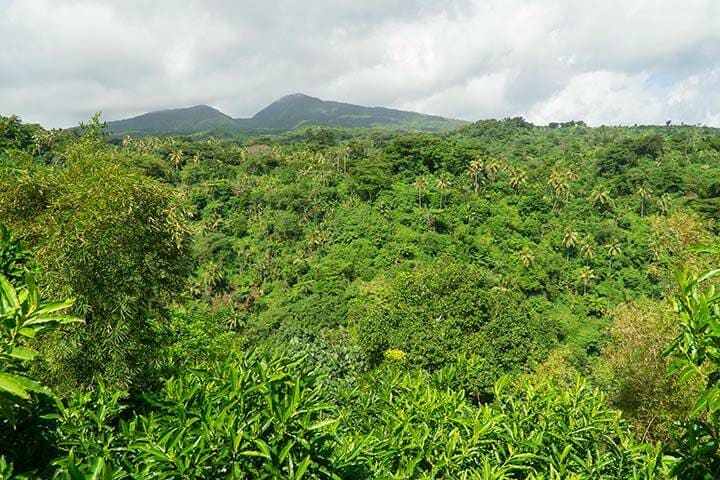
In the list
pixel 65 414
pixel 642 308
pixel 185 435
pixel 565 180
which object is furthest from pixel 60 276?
pixel 565 180

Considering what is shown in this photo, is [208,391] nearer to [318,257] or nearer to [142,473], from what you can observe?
[142,473]

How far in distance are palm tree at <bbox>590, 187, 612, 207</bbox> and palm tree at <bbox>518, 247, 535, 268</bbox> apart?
42.4 feet

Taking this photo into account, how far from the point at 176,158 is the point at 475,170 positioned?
Result: 38.4 m

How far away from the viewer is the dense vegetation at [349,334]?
221 centimetres

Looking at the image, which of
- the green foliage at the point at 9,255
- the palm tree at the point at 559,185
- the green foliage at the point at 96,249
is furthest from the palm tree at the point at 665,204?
the green foliage at the point at 9,255

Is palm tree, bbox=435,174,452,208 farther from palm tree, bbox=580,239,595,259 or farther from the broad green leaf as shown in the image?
the broad green leaf

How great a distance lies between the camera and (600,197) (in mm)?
49375

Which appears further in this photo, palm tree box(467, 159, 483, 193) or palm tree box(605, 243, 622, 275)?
palm tree box(467, 159, 483, 193)

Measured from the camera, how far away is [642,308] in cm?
1177

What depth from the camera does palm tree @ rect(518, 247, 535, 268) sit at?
41812mm

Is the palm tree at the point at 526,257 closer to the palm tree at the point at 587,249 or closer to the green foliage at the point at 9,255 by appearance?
the palm tree at the point at 587,249

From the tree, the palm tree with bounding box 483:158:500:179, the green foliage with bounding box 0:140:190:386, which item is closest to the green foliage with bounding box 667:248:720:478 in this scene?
the tree

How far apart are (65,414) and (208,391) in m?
0.74

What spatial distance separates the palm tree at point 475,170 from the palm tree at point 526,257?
40.0 feet
